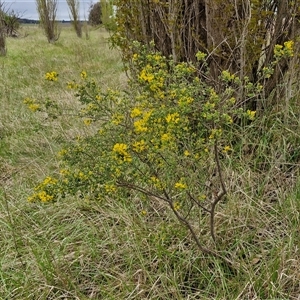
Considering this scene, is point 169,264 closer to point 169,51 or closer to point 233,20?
point 233,20

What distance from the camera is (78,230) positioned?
1.72m

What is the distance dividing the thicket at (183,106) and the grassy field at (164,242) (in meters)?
0.08

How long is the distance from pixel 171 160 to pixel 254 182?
25.0 inches

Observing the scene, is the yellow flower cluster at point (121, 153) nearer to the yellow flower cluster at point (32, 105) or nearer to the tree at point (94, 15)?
the yellow flower cluster at point (32, 105)

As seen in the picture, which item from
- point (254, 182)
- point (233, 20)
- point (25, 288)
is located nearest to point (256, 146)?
point (254, 182)

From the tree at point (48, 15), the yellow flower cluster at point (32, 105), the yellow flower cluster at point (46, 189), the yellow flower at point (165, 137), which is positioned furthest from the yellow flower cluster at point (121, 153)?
the tree at point (48, 15)

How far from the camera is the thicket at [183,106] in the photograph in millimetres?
1212

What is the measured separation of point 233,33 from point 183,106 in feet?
3.64

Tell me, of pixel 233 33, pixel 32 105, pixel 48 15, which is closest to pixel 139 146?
pixel 32 105

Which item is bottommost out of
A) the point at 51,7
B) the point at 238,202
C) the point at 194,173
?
the point at 238,202

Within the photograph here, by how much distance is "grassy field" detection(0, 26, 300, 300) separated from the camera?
135 centimetres

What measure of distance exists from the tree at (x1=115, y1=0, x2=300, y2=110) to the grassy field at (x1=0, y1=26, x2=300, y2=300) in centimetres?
28

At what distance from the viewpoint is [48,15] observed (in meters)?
14.5

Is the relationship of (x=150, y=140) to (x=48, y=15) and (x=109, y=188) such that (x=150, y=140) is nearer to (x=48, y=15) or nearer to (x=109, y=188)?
(x=109, y=188)
